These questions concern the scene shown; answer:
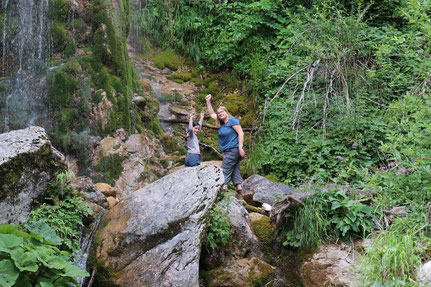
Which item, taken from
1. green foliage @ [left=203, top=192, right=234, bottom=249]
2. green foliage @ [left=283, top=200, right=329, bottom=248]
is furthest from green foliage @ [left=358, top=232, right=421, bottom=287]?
green foliage @ [left=203, top=192, right=234, bottom=249]

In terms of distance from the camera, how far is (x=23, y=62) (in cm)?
716

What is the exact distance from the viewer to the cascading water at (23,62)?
6.78 m

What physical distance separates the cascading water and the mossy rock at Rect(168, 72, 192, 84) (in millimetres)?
4534

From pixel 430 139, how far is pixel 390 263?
1475 millimetres

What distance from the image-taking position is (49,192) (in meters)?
4.55

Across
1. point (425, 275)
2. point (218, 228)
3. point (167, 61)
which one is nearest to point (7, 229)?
A: point (218, 228)

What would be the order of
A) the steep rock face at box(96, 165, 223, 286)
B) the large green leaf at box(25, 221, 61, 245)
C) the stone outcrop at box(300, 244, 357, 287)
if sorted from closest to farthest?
1. the large green leaf at box(25, 221, 61, 245)
2. the stone outcrop at box(300, 244, 357, 287)
3. the steep rock face at box(96, 165, 223, 286)

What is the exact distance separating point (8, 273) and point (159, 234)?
1775mm

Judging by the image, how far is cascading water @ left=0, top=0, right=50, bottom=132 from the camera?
6777 millimetres

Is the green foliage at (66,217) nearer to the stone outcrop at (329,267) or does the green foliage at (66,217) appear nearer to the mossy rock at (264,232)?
the mossy rock at (264,232)

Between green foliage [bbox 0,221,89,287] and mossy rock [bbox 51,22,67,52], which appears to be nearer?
green foliage [bbox 0,221,89,287]

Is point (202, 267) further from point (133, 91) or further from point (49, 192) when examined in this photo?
point (133, 91)

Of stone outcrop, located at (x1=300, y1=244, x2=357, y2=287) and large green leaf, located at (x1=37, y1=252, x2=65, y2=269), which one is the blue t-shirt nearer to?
stone outcrop, located at (x1=300, y1=244, x2=357, y2=287)

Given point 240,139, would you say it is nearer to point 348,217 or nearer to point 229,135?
point 229,135
